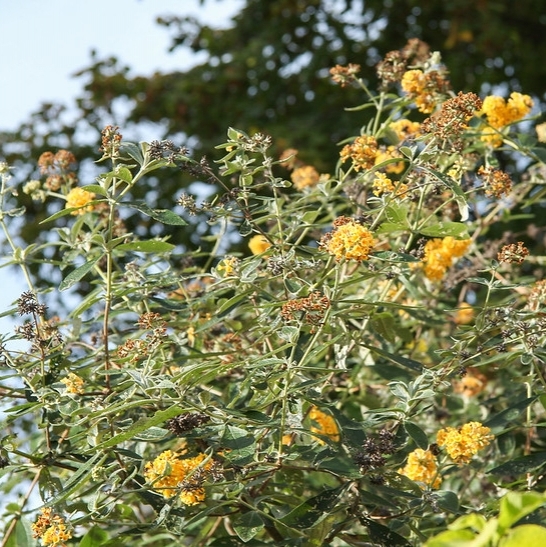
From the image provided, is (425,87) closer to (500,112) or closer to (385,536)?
(500,112)

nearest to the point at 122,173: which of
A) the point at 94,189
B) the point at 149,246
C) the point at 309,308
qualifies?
the point at 94,189

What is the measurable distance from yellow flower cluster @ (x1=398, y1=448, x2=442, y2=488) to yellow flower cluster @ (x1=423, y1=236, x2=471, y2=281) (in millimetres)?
545

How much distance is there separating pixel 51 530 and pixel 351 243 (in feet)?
2.15

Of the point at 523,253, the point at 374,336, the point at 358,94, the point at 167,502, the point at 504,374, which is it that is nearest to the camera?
the point at 167,502

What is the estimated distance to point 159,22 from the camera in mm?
6223

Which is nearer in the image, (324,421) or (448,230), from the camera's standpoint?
(448,230)

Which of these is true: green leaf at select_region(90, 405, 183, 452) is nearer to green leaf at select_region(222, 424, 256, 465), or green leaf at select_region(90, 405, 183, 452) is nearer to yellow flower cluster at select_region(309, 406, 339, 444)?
green leaf at select_region(222, 424, 256, 465)

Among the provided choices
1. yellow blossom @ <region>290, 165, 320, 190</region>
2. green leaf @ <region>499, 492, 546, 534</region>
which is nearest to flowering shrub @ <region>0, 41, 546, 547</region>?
yellow blossom @ <region>290, 165, 320, 190</region>

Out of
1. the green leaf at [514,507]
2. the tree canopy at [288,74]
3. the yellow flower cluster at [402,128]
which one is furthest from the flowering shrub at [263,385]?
the tree canopy at [288,74]

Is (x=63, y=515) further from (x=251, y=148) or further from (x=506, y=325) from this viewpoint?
(x=506, y=325)

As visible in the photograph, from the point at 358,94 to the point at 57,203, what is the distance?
1.87 m

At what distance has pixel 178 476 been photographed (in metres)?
1.62

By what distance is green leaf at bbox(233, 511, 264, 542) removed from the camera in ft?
5.11

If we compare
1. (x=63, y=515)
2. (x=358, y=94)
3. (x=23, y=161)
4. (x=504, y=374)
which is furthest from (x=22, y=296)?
(x=23, y=161)
